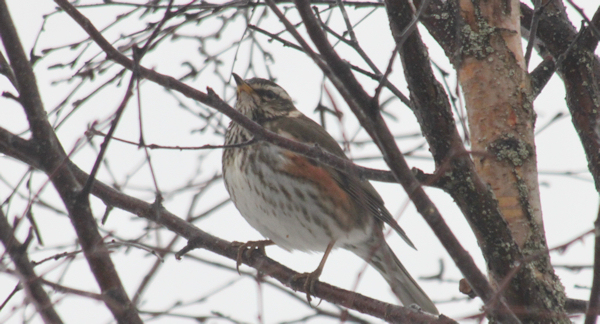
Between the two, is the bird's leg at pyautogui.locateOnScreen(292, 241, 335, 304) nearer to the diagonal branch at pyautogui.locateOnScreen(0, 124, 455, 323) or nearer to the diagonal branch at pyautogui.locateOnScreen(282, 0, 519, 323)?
the diagonal branch at pyautogui.locateOnScreen(0, 124, 455, 323)

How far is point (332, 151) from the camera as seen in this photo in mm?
5523

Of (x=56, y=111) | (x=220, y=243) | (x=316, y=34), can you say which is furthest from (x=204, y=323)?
(x=316, y=34)

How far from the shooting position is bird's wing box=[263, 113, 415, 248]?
15.9 feet

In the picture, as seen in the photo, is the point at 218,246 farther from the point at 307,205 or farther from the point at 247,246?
the point at 307,205

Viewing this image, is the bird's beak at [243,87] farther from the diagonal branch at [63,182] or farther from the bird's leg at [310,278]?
the diagonal branch at [63,182]

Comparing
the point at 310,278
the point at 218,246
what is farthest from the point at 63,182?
the point at 310,278

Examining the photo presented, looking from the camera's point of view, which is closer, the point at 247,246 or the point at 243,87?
the point at 247,246

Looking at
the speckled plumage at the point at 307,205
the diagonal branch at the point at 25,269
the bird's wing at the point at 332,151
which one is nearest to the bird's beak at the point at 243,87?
the bird's wing at the point at 332,151

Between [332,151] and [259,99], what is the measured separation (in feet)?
2.75

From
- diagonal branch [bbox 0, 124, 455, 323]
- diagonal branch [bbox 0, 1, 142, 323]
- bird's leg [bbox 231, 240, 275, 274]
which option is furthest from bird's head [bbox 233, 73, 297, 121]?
diagonal branch [bbox 0, 1, 142, 323]

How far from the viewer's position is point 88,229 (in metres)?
2.58

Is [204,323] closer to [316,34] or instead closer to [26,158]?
[26,158]

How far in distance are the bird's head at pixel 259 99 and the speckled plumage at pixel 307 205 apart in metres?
0.48

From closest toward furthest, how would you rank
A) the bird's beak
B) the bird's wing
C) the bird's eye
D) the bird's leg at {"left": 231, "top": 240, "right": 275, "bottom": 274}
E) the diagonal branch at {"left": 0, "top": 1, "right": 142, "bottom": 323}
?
the diagonal branch at {"left": 0, "top": 1, "right": 142, "bottom": 323} → the bird's leg at {"left": 231, "top": 240, "right": 275, "bottom": 274} → the bird's wing → the bird's beak → the bird's eye
